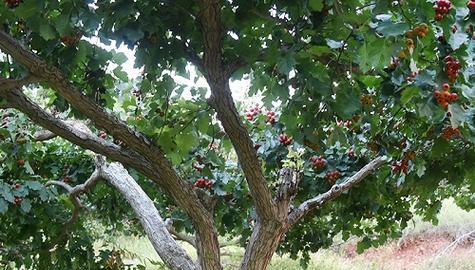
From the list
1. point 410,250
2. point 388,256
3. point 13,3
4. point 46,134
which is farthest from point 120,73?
point 410,250

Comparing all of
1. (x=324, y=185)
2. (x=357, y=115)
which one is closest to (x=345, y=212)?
(x=324, y=185)

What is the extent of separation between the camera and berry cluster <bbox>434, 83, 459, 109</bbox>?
4.29 ft

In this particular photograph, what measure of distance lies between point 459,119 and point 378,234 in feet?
9.39

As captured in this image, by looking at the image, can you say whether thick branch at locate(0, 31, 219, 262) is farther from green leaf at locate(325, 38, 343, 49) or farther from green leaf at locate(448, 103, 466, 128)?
green leaf at locate(448, 103, 466, 128)

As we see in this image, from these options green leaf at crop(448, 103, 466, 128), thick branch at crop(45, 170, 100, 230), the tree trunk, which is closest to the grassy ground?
thick branch at crop(45, 170, 100, 230)

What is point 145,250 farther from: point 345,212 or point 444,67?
point 444,67

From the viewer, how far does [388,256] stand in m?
9.83

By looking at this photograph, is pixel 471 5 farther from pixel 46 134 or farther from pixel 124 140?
pixel 46 134

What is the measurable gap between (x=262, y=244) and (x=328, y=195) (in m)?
0.41

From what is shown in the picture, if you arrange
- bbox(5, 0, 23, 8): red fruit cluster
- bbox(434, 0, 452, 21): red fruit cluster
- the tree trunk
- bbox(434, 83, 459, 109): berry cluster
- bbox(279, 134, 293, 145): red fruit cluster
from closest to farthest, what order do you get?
bbox(434, 0, 452, 21): red fruit cluster → bbox(434, 83, 459, 109): berry cluster → bbox(5, 0, 23, 8): red fruit cluster → the tree trunk → bbox(279, 134, 293, 145): red fruit cluster

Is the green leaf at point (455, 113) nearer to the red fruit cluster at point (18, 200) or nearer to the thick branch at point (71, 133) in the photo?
the thick branch at point (71, 133)

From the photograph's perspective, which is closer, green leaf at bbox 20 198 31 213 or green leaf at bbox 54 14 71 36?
green leaf at bbox 54 14 71 36

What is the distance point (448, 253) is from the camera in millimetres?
8445

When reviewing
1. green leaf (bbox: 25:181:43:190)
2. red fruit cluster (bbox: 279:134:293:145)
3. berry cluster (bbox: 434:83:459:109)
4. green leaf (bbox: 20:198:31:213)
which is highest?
green leaf (bbox: 25:181:43:190)
